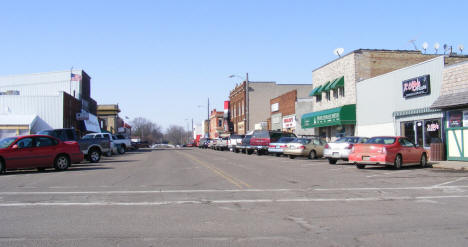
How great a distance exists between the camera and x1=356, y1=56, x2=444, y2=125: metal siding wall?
81.7 feet

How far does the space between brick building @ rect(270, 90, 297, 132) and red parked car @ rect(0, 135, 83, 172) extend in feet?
105

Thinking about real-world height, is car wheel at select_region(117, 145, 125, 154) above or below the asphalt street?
above

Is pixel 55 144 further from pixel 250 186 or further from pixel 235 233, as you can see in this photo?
pixel 235 233

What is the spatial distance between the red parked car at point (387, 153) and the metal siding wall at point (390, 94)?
635cm

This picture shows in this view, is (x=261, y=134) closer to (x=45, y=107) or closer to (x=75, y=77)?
(x=45, y=107)

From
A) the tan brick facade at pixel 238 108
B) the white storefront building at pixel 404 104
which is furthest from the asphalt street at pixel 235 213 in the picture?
the tan brick facade at pixel 238 108

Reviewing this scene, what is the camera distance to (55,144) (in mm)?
19391

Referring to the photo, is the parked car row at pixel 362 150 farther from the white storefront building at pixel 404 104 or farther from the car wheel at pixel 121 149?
the car wheel at pixel 121 149

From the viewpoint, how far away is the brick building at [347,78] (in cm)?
3384

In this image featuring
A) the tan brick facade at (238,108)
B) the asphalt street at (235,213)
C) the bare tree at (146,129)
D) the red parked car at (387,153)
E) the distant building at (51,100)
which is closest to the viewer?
the asphalt street at (235,213)

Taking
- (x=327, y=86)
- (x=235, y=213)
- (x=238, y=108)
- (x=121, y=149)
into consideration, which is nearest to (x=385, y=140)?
(x=235, y=213)

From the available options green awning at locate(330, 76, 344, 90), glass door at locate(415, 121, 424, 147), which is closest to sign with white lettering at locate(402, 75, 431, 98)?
glass door at locate(415, 121, 424, 147)

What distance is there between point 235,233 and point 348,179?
934 cm

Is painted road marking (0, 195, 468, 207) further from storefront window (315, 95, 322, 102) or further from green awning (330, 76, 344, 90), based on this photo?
storefront window (315, 95, 322, 102)
